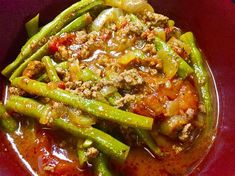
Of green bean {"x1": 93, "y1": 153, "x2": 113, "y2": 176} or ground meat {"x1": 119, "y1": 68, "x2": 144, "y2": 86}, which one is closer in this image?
green bean {"x1": 93, "y1": 153, "x2": 113, "y2": 176}

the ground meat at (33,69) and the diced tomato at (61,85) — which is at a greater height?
the ground meat at (33,69)

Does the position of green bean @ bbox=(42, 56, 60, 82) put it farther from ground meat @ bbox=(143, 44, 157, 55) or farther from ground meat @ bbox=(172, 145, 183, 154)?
ground meat @ bbox=(172, 145, 183, 154)

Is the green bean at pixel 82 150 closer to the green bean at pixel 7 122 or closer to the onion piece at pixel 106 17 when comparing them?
the green bean at pixel 7 122

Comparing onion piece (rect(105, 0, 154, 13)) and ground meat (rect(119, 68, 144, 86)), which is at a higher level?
onion piece (rect(105, 0, 154, 13))

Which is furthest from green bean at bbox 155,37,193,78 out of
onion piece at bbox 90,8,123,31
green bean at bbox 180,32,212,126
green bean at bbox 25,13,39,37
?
green bean at bbox 25,13,39,37

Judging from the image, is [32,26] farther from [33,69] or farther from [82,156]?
[82,156]

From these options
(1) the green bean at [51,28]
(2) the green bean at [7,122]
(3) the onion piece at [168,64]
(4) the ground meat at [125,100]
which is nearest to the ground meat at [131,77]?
(4) the ground meat at [125,100]

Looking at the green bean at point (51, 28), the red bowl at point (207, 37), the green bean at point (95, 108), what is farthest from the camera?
the green bean at point (51, 28)
